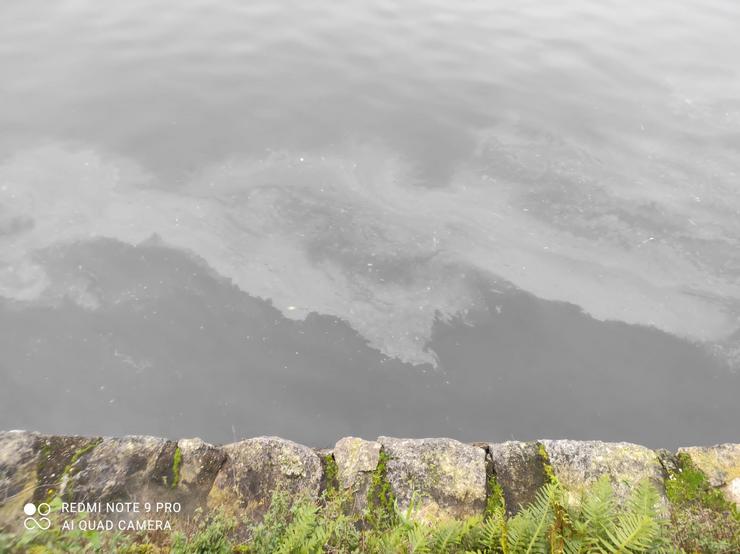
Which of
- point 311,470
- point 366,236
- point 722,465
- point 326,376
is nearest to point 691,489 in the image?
point 722,465

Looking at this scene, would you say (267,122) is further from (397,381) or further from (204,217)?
(397,381)

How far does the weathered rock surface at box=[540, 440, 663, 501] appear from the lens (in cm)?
321

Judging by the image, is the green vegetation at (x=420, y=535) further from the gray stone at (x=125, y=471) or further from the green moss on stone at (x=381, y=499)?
the gray stone at (x=125, y=471)

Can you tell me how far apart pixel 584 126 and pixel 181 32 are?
7486 mm

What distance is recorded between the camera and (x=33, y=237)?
19.5 feet

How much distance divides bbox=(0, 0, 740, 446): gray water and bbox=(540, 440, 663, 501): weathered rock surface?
4.27 ft

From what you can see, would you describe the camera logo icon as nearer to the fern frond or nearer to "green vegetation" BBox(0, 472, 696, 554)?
"green vegetation" BBox(0, 472, 696, 554)

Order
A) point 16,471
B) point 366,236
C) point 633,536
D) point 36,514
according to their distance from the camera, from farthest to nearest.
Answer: point 366,236, point 16,471, point 36,514, point 633,536

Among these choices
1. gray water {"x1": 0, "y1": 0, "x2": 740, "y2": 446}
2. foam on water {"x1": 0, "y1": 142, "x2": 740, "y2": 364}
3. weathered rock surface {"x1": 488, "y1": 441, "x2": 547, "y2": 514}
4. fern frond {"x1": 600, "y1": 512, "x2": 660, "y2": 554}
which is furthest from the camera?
foam on water {"x1": 0, "y1": 142, "x2": 740, "y2": 364}

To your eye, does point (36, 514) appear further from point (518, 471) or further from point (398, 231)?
point (398, 231)

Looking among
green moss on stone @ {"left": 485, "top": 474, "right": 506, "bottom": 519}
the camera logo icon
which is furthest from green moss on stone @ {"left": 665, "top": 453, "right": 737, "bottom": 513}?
the camera logo icon

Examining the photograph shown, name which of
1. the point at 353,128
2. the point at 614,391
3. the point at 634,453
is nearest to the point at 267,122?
the point at 353,128

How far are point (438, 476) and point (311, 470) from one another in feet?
→ 2.69

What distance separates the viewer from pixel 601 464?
3.31m
